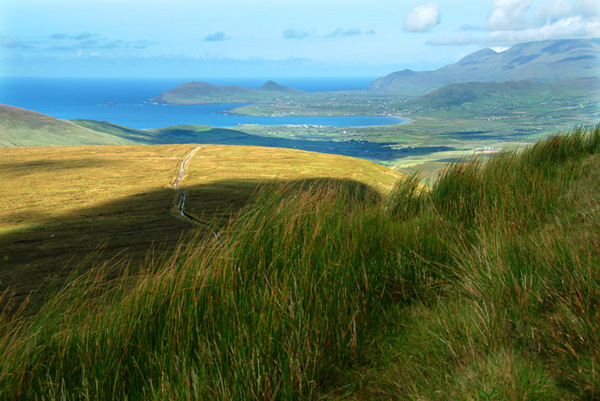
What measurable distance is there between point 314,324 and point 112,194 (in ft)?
4.84

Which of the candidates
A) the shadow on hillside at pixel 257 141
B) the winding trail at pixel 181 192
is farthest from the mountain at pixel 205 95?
the winding trail at pixel 181 192

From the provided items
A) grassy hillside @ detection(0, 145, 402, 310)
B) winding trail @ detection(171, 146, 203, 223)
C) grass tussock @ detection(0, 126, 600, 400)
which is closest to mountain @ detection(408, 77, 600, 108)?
grassy hillside @ detection(0, 145, 402, 310)

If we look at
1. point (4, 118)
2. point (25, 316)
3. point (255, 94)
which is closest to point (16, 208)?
point (25, 316)

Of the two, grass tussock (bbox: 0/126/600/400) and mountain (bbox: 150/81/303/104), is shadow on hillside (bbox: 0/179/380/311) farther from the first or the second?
mountain (bbox: 150/81/303/104)

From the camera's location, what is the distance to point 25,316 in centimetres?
142

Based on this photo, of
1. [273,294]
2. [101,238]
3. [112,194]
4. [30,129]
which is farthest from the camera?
[30,129]

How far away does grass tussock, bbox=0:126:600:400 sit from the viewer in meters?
1.34

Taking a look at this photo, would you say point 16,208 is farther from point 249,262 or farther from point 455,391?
point 455,391

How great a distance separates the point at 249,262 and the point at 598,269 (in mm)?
1442

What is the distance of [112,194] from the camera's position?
2430 millimetres

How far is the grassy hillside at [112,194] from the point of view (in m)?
1.76

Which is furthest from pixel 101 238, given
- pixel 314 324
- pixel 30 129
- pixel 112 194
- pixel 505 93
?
pixel 505 93

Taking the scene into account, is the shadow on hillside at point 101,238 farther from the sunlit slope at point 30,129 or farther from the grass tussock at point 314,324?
the sunlit slope at point 30,129

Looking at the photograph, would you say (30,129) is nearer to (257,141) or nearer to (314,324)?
(314,324)
